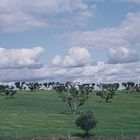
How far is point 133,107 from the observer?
154 meters

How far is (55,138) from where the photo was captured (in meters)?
70.1

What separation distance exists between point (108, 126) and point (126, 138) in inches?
1164

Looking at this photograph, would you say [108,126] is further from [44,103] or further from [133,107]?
[44,103]

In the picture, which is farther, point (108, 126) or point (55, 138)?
point (108, 126)

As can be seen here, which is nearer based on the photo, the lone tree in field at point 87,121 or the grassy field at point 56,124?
the lone tree in field at point 87,121

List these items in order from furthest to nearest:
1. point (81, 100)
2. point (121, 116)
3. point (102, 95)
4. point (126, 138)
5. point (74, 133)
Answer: point (102, 95)
point (81, 100)
point (121, 116)
point (74, 133)
point (126, 138)

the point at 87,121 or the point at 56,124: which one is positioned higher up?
the point at 87,121

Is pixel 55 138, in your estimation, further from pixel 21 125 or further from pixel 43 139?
pixel 21 125

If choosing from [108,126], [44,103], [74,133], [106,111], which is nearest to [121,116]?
[106,111]

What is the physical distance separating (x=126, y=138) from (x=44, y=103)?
331 feet

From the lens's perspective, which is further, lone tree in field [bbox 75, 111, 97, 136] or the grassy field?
the grassy field

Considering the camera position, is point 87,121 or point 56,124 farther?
point 56,124

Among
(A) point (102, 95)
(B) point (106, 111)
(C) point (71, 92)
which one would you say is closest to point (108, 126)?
(B) point (106, 111)

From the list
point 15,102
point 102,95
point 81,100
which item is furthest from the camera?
point 102,95
